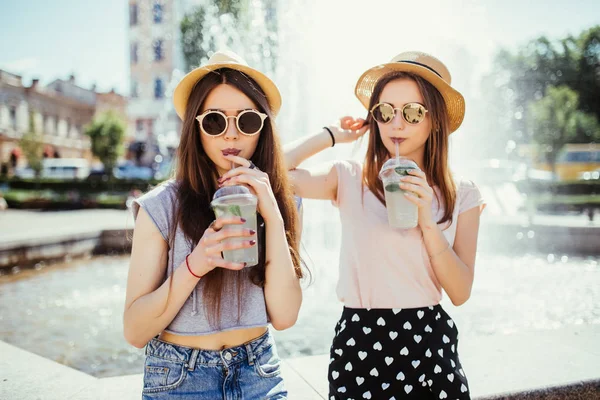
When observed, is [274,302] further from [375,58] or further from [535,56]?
[535,56]

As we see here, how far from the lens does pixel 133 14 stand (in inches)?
1497

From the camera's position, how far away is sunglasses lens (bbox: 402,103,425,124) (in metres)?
1.93

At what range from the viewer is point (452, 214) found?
6.44 feet

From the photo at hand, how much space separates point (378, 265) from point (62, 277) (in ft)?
20.7

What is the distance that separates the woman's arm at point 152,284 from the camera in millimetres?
1471

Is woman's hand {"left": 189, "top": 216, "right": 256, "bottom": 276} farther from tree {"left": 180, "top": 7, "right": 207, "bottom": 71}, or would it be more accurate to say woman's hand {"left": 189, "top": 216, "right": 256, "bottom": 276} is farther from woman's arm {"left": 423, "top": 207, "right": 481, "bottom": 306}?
tree {"left": 180, "top": 7, "right": 207, "bottom": 71}

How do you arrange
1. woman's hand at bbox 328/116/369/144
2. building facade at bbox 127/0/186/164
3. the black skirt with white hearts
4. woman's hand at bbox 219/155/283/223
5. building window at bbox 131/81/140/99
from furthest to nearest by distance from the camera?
1. building window at bbox 131/81/140/99
2. building facade at bbox 127/0/186/164
3. woman's hand at bbox 328/116/369/144
4. the black skirt with white hearts
5. woman's hand at bbox 219/155/283/223

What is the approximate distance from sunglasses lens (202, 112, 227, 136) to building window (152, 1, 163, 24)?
129 feet

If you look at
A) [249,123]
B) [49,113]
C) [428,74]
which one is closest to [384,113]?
[428,74]

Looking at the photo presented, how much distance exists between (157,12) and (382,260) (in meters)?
40.0

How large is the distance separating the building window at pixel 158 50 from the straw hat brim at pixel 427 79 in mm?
39103

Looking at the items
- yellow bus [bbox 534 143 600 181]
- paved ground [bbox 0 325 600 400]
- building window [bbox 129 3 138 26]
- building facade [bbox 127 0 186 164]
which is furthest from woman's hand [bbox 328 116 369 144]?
building window [bbox 129 3 138 26]

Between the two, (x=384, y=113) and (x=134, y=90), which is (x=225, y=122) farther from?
(x=134, y=90)

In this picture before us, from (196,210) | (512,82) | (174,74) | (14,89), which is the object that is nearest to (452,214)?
(196,210)
